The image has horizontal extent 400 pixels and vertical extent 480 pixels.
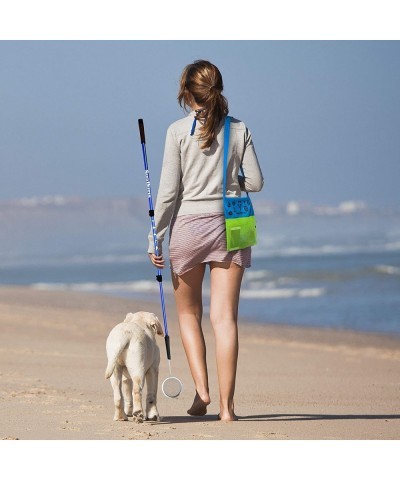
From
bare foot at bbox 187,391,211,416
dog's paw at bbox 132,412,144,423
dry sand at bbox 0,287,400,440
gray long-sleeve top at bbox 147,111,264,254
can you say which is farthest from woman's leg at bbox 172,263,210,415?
A: dog's paw at bbox 132,412,144,423

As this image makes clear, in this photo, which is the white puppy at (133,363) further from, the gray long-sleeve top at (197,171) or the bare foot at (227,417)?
the gray long-sleeve top at (197,171)

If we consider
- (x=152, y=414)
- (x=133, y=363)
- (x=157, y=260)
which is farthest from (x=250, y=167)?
(x=152, y=414)

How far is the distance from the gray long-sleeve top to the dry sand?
963mm

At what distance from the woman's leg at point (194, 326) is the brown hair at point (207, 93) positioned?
2.11ft

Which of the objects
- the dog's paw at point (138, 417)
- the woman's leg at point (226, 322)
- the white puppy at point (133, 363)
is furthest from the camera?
the woman's leg at point (226, 322)

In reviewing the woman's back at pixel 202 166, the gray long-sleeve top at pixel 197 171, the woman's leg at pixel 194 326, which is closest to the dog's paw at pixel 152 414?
the woman's leg at pixel 194 326

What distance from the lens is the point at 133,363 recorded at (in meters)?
4.57

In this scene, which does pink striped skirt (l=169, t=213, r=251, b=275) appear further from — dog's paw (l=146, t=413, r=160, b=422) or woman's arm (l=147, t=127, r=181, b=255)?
dog's paw (l=146, t=413, r=160, b=422)

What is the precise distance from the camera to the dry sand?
468 cm

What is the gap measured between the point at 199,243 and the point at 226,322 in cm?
40

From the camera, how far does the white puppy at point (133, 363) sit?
457 centimetres

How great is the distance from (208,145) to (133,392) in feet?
3.80

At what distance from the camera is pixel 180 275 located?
4969 mm
